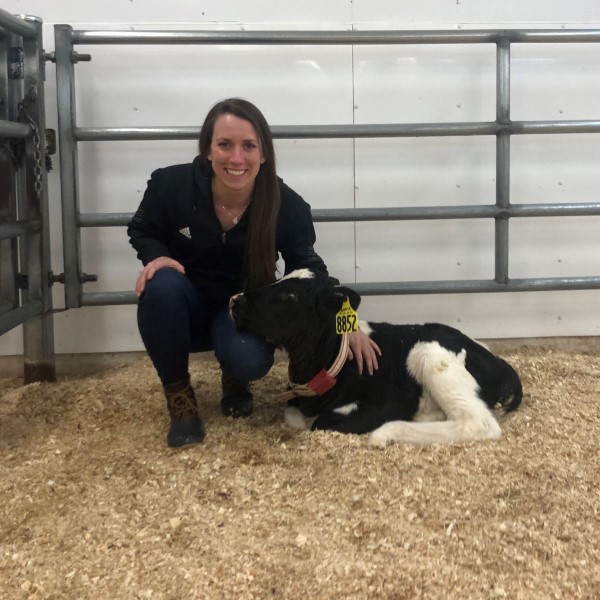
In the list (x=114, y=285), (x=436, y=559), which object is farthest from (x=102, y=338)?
(x=436, y=559)

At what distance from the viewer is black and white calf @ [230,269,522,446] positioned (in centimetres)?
208

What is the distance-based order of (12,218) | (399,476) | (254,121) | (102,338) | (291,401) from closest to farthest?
(399,476)
(254,121)
(291,401)
(12,218)
(102,338)

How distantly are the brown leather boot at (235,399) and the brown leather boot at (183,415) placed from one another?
0.21 meters

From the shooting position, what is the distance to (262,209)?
213 cm

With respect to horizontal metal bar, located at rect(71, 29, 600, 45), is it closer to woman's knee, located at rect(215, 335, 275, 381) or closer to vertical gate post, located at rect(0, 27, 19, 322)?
vertical gate post, located at rect(0, 27, 19, 322)

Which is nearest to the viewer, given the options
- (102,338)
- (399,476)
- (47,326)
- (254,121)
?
(399,476)

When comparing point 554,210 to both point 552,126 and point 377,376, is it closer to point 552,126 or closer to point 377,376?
point 552,126

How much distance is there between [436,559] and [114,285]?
2083 mm

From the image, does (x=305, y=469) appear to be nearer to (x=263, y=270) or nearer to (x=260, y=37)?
(x=263, y=270)

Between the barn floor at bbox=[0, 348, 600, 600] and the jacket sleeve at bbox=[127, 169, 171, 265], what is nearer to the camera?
the barn floor at bbox=[0, 348, 600, 600]

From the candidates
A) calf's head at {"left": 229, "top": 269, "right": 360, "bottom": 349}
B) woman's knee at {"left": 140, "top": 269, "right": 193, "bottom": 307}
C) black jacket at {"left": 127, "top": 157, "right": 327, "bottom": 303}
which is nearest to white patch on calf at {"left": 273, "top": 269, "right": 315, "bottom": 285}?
calf's head at {"left": 229, "top": 269, "right": 360, "bottom": 349}

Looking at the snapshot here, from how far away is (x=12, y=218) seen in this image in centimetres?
253

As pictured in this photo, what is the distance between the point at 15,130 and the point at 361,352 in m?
1.49

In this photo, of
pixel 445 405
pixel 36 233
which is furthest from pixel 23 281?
pixel 445 405
